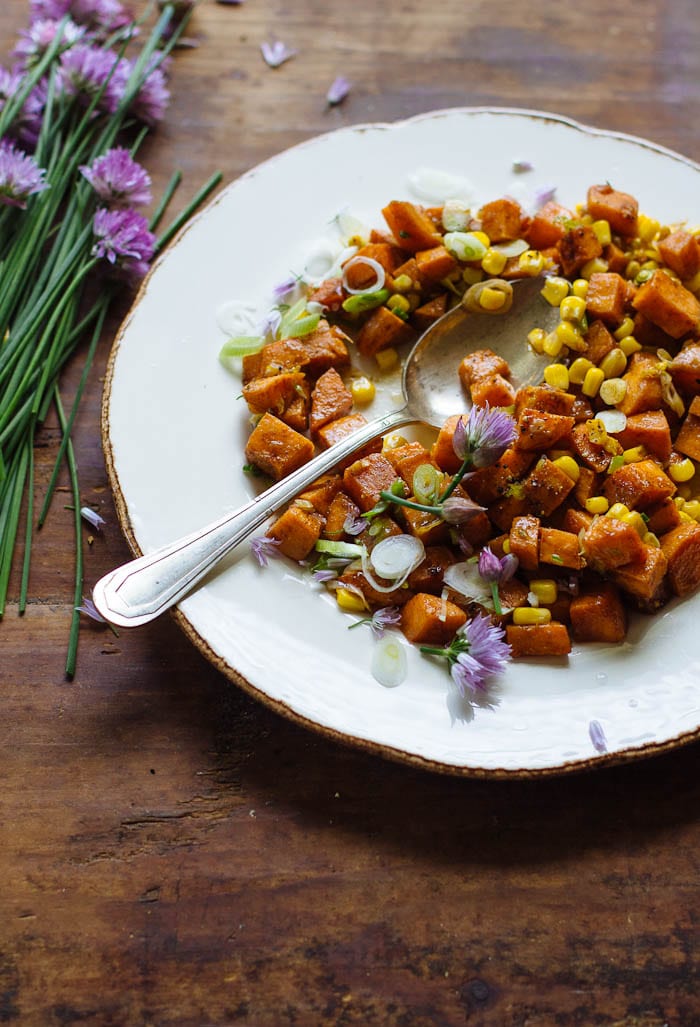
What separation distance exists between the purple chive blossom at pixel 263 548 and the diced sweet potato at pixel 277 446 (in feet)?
0.75

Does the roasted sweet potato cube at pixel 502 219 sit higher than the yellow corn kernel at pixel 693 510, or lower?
higher

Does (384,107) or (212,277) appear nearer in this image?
(212,277)

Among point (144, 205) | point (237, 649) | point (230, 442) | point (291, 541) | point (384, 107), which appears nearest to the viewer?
point (237, 649)

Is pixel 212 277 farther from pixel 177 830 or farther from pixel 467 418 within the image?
pixel 177 830

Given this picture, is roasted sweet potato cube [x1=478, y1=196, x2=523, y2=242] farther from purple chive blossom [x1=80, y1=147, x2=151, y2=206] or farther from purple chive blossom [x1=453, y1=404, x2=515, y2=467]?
purple chive blossom [x1=80, y1=147, x2=151, y2=206]

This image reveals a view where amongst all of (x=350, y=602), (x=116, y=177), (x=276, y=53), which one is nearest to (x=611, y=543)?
(x=350, y=602)

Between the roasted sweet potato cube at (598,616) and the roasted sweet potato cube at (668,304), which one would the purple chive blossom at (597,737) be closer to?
the roasted sweet potato cube at (598,616)

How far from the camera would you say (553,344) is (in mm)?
2912

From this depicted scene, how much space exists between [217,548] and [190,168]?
1.84 m

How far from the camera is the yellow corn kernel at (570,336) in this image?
2877 millimetres

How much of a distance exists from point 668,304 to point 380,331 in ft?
2.91

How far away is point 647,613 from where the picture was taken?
2598 mm

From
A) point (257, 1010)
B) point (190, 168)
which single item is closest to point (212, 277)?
point (190, 168)

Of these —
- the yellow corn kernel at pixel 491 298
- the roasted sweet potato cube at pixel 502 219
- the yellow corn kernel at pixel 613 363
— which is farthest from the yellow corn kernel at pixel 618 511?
the roasted sweet potato cube at pixel 502 219
